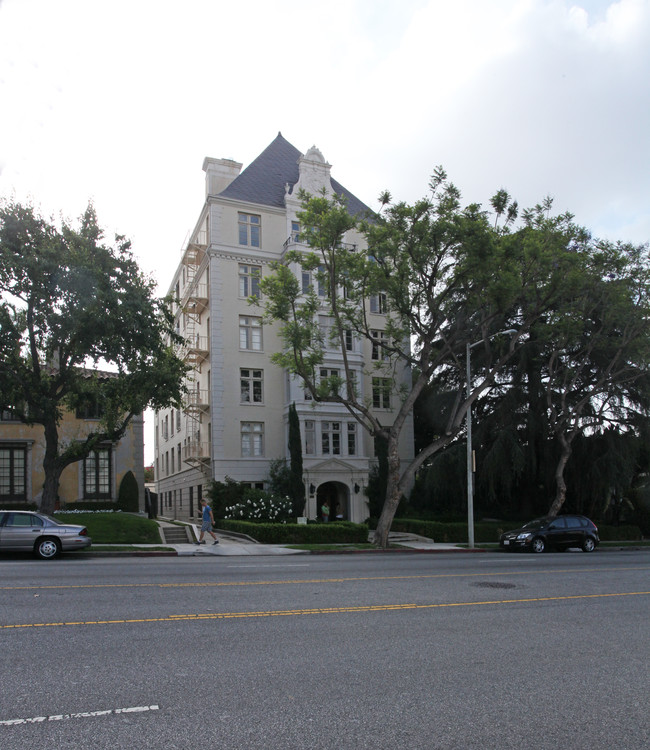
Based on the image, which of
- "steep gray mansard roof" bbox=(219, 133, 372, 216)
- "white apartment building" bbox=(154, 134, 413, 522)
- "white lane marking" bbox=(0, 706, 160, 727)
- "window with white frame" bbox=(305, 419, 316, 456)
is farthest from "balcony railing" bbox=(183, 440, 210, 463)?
"white lane marking" bbox=(0, 706, 160, 727)

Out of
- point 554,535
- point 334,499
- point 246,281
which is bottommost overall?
point 554,535

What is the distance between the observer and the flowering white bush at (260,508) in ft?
A: 103

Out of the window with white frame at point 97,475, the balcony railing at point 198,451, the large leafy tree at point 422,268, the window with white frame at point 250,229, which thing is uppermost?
the window with white frame at point 250,229

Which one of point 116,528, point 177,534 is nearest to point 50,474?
point 116,528

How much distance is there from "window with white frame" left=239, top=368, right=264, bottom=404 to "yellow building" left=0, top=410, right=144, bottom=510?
5748 millimetres

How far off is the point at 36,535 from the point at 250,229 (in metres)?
23.8

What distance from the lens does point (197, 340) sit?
127ft

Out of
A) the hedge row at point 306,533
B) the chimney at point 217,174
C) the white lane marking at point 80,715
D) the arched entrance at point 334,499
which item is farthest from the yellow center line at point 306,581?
the chimney at point 217,174

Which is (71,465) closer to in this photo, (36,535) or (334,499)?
(334,499)

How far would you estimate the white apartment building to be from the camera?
35.9 metres

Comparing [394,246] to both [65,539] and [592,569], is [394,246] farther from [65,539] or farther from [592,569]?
[65,539]

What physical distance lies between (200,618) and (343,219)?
1713cm

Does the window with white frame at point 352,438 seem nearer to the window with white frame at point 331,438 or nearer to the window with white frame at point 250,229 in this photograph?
the window with white frame at point 331,438

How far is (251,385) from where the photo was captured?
36.9 metres
